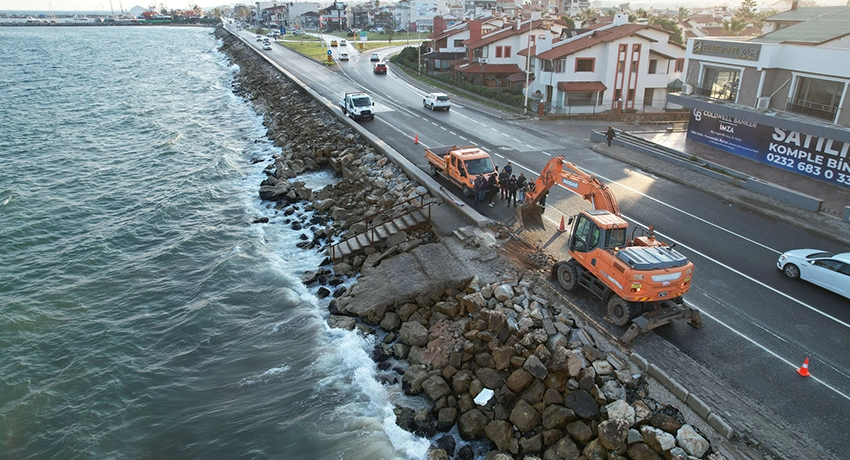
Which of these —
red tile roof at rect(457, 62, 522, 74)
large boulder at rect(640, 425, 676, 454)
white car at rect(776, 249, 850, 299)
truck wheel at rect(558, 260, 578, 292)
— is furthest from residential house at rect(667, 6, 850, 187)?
red tile roof at rect(457, 62, 522, 74)

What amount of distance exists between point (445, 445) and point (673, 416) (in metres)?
5.37

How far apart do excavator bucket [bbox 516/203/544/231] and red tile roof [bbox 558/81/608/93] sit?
28.6 meters

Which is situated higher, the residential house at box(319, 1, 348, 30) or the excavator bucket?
the residential house at box(319, 1, 348, 30)

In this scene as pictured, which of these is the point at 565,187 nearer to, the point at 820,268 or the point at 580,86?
the point at 820,268

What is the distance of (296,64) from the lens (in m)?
83.6

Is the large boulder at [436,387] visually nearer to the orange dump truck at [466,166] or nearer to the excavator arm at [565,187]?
the excavator arm at [565,187]

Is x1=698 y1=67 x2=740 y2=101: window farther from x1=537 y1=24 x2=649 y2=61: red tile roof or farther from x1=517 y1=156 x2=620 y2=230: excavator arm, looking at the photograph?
x1=517 y1=156 x2=620 y2=230: excavator arm

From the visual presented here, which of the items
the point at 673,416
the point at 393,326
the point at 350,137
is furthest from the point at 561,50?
the point at 673,416

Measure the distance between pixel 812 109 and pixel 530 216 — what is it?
60.0 feet

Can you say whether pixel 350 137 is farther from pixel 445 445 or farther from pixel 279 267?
pixel 445 445

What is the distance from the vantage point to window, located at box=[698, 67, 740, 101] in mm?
33406

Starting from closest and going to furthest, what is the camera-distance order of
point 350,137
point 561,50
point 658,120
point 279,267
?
point 279,267, point 350,137, point 658,120, point 561,50

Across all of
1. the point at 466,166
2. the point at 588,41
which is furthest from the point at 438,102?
the point at 466,166

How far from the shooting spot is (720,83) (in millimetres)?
34500
